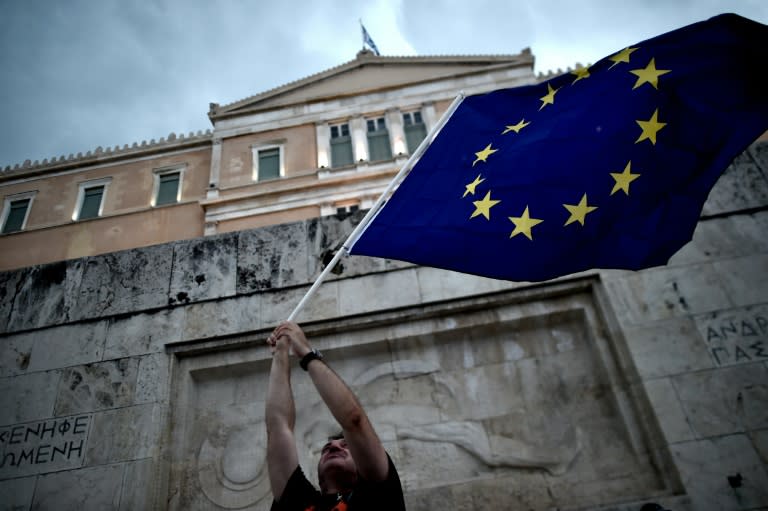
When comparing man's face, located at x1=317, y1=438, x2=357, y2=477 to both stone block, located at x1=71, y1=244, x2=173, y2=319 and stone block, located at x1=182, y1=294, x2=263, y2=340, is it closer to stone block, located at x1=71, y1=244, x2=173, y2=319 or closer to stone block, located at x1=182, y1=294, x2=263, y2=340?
stone block, located at x1=182, y1=294, x2=263, y2=340

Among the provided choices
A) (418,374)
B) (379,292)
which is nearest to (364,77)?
(379,292)

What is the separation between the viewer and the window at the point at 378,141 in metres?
23.5

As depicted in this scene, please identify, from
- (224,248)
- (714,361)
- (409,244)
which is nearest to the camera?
(409,244)

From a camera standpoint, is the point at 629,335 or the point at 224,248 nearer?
the point at 629,335

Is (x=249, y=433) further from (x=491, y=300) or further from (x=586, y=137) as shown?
(x=586, y=137)

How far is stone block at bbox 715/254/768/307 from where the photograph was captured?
4.18 m

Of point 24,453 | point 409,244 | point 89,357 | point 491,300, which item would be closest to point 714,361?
point 491,300

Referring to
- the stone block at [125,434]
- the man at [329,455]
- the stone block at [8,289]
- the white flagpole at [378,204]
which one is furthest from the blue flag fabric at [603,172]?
the stone block at [8,289]

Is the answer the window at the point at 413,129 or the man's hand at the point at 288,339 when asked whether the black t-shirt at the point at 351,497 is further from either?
the window at the point at 413,129

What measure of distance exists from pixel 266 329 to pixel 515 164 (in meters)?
2.77

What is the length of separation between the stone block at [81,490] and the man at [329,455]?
7.01ft

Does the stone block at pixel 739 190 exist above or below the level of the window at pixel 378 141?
below

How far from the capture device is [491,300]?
178 inches

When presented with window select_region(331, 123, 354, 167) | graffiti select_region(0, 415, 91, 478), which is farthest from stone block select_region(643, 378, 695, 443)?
window select_region(331, 123, 354, 167)
